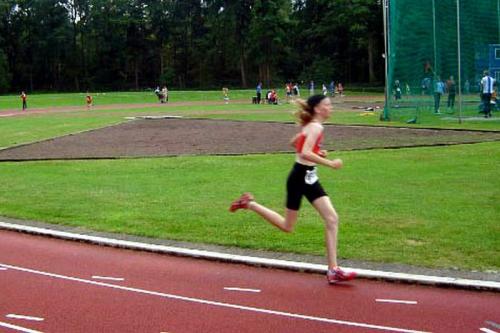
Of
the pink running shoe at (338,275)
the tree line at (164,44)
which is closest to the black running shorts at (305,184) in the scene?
the pink running shoe at (338,275)

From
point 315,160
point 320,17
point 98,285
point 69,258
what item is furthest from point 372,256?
point 320,17

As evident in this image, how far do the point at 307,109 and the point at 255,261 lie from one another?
2.05m

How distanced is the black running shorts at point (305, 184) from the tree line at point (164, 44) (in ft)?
272

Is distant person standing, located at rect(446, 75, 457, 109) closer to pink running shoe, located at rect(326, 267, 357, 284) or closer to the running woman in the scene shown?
the running woman

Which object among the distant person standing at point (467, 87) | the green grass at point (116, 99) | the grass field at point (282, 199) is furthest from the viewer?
the green grass at point (116, 99)

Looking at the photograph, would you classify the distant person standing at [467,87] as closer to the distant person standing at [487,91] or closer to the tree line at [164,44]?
the distant person standing at [487,91]

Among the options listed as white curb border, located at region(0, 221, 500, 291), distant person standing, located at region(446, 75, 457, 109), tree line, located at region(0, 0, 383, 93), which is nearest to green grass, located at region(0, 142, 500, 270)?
white curb border, located at region(0, 221, 500, 291)

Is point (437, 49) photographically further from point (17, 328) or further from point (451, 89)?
point (17, 328)

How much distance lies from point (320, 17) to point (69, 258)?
88.3 meters

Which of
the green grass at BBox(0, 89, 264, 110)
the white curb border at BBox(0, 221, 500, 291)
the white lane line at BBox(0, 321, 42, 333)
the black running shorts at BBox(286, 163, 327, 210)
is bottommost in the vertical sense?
the white lane line at BBox(0, 321, 42, 333)

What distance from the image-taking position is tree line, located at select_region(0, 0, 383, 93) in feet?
295

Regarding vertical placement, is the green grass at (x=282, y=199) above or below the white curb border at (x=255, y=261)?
above

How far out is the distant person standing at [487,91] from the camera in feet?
86.5

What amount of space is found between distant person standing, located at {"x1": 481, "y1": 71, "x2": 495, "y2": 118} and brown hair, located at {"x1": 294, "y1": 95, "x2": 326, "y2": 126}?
2143 centimetres
